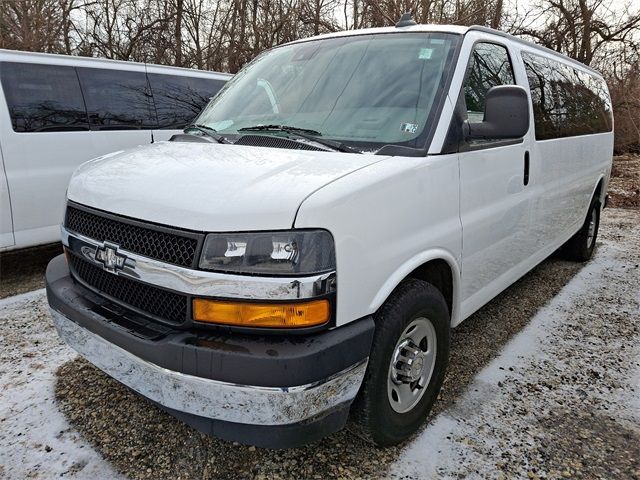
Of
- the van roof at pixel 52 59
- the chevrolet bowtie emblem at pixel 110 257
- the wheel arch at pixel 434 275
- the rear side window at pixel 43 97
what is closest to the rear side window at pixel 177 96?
the van roof at pixel 52 59

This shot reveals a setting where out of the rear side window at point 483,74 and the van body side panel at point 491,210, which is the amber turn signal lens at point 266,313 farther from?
the rear side window at point 483,74

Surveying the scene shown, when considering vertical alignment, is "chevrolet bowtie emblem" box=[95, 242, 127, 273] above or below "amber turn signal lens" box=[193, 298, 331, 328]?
above

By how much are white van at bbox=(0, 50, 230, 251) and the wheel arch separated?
353cm

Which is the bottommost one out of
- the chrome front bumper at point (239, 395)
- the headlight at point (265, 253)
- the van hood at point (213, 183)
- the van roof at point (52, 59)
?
the chrome front bumper at point (239, 395)

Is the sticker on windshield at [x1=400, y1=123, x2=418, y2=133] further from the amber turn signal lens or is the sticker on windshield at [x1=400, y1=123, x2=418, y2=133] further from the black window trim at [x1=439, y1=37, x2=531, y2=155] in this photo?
the amber turn signal lens

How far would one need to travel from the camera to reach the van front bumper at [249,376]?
1.73m

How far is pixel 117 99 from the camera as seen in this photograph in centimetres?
526

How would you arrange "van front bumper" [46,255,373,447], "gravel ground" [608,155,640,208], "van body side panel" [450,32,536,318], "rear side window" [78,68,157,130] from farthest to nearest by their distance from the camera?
"gravel ground" [608,155,640,208], "rear side window" [78,68,157,130], "van body side panel" [450,32,536,318], "van front bumper" [46,255,373,447]

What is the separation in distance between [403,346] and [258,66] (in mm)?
2222

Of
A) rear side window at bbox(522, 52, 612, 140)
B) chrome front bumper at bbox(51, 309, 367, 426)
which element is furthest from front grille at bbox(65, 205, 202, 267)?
rear side window at bbox(522, 52, 612, 140)

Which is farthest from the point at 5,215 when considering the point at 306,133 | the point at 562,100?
the point at 562,100

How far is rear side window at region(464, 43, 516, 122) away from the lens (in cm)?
271

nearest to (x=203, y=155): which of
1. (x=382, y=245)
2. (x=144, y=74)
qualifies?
(x=382, y=245)

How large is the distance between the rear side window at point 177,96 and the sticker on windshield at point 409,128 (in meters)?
3.94
